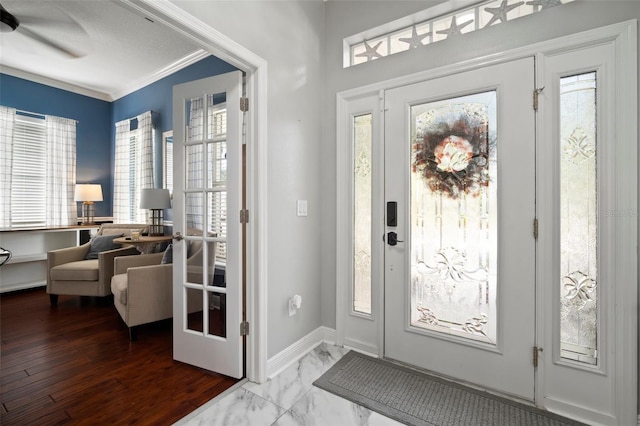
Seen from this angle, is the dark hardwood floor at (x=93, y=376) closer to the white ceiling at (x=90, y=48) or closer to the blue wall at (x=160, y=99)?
the blue wall at (x=160, y=99)

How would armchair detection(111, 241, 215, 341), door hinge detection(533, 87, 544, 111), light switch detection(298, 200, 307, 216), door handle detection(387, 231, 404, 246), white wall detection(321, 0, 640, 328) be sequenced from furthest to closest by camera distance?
armchair detection(111, 241, 215, 341) → light switch detection(298, 200, 307, 216) → door handle detection(387, 231, 404, 246) → door hinge detection(533, 87, 544, 111) → white wall detection(321, 0, 640, 328)

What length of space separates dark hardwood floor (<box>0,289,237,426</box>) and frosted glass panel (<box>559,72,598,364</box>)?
6.94 ft

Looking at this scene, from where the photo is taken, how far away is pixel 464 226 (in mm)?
2037

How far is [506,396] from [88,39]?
5037mm

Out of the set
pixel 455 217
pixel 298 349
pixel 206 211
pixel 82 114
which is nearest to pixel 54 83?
pixel 82 114

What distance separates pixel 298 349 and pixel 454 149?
187 centimetres

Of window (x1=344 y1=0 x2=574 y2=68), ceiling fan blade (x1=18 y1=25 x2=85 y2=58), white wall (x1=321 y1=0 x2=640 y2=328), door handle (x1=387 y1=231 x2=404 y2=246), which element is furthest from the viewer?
ceiling fan blade (x1=18 y1=25 x2=85 y2=58)

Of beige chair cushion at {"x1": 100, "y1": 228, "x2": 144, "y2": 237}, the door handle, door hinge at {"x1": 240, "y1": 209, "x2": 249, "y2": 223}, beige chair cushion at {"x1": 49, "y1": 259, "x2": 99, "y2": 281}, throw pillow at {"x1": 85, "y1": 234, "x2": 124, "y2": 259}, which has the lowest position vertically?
beige chair cushion at {"x1": 49, "y1": 259, "x2": 99, "y2": 281}

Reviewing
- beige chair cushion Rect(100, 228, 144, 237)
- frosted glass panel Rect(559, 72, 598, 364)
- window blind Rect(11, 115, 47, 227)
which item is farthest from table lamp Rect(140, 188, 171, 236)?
frosted glass panel Rect(559, 72, 598, 364)

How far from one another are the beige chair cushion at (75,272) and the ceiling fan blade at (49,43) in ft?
8.38

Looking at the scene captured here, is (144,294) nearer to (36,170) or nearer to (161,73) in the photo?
(161,73)

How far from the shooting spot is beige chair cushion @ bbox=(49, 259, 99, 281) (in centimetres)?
349

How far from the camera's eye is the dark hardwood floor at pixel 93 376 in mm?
1748

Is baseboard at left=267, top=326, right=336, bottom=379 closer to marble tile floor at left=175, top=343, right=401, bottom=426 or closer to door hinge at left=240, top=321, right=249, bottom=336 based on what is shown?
marble tile floor at left=175, top=343, right=401, bottom=426
